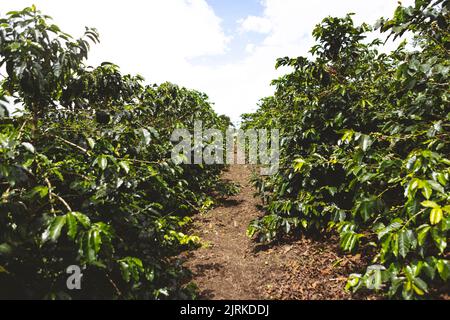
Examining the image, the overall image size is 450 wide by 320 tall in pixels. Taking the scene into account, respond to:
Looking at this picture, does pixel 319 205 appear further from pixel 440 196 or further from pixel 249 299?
pixel 440 196

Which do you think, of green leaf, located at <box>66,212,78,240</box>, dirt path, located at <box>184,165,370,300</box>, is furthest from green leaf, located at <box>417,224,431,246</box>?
green leaf, located at <box>66,212,78,240</box>

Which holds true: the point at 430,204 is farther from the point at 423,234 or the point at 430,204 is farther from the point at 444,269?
the point at 444,269

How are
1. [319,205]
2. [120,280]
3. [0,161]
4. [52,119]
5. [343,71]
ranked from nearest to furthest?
[0,161] < [120,280] < [52,119] < [319,205] < [343,71]

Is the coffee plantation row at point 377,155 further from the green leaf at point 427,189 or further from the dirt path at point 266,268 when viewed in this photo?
the dirt path at point 266,268

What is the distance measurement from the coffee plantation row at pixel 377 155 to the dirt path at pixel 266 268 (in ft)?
0.92

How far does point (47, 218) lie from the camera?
2.25 meters

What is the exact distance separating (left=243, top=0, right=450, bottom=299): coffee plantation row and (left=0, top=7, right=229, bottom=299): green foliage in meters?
1.97

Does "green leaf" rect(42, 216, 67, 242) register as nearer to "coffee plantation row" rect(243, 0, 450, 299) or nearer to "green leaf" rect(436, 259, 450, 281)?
"coffee plantation row" rect(243, 0, 450, 299)

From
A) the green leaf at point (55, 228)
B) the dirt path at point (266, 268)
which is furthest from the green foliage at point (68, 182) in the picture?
the dirt path at point (266, 268)

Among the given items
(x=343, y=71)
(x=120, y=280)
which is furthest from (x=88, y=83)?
(x=343, y=71)

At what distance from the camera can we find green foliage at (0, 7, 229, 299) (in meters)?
2.24

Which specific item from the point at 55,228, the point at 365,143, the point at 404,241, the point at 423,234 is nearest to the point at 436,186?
the point at 423,234

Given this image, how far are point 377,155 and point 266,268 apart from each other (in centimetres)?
197
